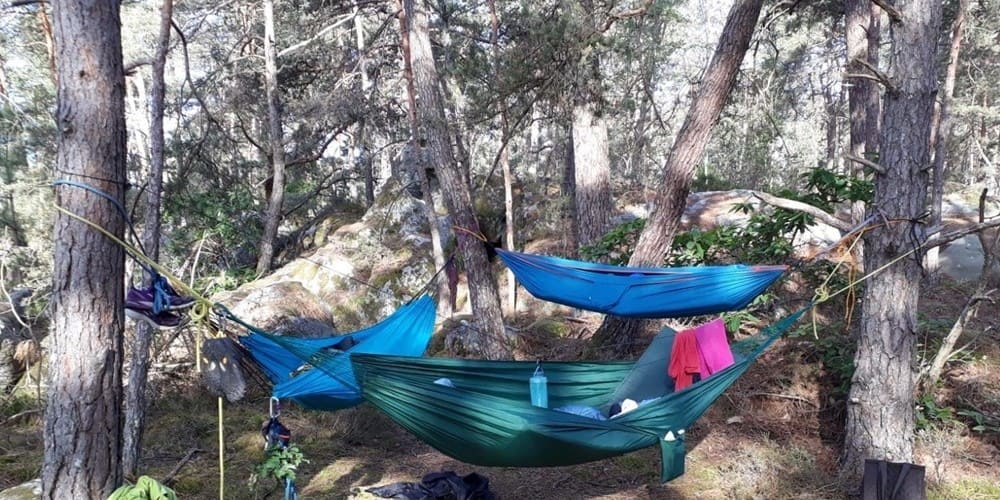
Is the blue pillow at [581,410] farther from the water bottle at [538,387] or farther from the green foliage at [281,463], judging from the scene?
the green foliage at [281,463]

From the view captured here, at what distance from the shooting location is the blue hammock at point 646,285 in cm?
262

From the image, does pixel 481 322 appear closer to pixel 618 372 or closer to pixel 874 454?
pixel 618 372

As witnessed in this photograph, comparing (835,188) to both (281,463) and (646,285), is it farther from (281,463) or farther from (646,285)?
(281,463)

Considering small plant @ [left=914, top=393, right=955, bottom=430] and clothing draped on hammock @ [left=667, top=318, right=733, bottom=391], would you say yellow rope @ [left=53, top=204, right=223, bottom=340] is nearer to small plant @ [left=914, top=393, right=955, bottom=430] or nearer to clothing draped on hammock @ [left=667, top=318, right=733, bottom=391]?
clothing draped on hammock @ [left=667, top=318, right=733, bottom=391]

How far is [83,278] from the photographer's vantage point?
1.66 m

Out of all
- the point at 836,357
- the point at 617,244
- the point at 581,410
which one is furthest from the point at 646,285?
the point at 617,244

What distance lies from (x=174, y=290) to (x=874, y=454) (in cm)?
281

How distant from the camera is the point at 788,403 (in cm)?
328

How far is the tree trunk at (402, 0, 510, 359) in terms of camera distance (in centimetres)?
370

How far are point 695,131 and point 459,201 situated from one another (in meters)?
1.45

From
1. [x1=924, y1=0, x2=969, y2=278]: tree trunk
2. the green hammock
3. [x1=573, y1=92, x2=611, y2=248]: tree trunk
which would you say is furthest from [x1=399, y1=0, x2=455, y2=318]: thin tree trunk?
[x1=924, y1=0, x2=969, y2=278]: tree trunk

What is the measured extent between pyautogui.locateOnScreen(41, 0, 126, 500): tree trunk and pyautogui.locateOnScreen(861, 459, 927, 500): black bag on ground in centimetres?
240

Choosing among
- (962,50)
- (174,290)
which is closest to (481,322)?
(174,290)

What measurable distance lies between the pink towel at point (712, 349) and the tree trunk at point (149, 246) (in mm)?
2552
